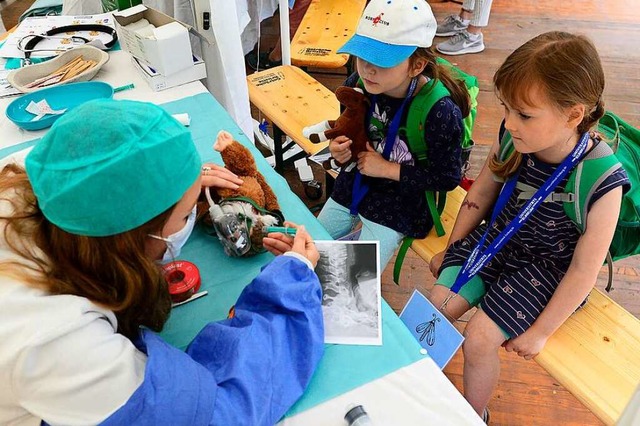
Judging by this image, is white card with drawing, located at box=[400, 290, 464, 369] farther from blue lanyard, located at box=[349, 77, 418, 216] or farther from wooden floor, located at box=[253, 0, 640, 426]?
wooden floor, located at box=[253, 0, 640, 426]

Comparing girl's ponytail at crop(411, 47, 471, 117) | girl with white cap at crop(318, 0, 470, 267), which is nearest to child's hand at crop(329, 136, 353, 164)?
girl with white cap at crop(318, 0, 470, 267)

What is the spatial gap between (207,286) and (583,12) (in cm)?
418

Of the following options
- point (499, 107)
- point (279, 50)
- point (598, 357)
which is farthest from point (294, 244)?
point (279, 50)

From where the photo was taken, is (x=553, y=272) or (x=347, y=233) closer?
(x=553, y=272)

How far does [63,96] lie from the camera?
1.62m

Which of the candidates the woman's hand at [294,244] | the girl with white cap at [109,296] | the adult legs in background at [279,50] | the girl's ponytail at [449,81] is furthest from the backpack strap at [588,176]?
the adult legs in background at [279,50]

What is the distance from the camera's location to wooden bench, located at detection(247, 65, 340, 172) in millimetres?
1965

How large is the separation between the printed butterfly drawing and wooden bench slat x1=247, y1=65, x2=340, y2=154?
3.00ft

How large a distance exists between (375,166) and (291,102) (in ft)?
2.59

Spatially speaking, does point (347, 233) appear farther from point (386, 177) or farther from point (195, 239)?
point (195, 239)

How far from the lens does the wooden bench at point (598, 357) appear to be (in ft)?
3.65

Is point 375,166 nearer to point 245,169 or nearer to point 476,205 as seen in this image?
point 476,205

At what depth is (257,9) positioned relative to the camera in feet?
10.6

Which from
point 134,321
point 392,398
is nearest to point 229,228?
point 134,321
